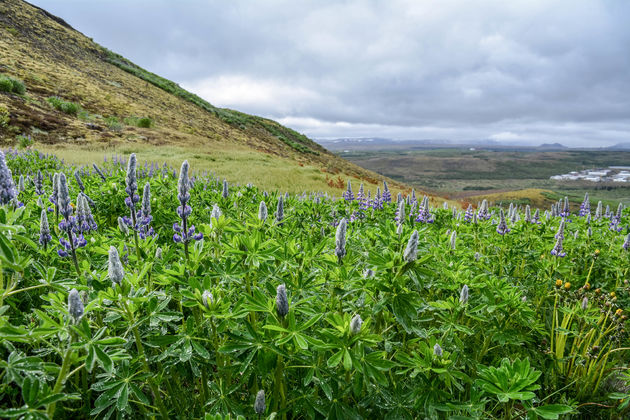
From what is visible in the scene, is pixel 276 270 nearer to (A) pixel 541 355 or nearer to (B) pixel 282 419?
A: (B) pixel 282 419

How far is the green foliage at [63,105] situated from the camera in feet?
84.6

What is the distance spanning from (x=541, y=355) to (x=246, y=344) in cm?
282

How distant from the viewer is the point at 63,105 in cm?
2594

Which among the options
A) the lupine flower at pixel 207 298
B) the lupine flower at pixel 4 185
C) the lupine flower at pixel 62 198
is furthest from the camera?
the lupine flower at pixel 62 198

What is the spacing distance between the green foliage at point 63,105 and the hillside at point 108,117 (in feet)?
0.28

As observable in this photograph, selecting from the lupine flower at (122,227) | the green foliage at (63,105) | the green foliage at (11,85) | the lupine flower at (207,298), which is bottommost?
the lupine flower at (207,298)

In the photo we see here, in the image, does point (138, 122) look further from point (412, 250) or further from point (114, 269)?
point (412, 250)

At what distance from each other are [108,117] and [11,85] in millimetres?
6705

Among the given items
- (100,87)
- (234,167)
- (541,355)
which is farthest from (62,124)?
(541,355)

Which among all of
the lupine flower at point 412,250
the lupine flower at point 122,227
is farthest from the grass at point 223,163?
the lupine flower at point 412,250

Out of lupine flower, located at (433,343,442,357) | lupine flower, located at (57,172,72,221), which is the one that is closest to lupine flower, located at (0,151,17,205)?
lupine flower, located at (57,172,72,221)

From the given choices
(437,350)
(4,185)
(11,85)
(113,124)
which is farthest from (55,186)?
(11,85)

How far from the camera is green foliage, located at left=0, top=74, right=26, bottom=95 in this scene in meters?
22.7

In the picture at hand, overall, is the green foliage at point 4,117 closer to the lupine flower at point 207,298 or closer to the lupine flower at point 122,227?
the lupine flower at point 122,227
